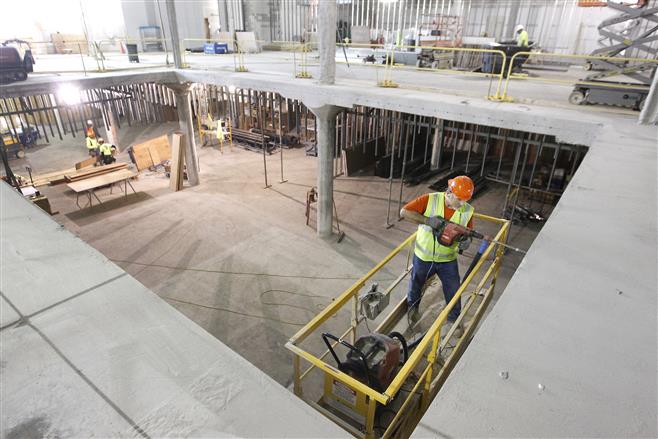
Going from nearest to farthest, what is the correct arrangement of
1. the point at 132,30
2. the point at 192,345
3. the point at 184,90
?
the point at 192,345, the point at 184,90, the point at 132,30

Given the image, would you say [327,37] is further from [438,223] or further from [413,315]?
[413,315]

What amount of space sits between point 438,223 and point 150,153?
55.0 ft

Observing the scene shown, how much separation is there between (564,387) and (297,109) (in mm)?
22531

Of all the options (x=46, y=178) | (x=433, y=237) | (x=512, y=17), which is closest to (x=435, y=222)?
(x=433, y=237)

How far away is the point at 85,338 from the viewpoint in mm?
2389

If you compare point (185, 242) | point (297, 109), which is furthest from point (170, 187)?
point (297, 109)

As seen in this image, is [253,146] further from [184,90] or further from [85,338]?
[85,338]

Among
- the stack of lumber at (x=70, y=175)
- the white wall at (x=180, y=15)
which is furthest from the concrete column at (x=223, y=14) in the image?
the stack of lumber at (x=70, y=175)

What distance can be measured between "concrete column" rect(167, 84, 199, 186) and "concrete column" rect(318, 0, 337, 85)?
7.39 m

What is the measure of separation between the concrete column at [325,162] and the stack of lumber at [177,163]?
279 inches

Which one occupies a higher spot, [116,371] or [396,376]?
[116,371]

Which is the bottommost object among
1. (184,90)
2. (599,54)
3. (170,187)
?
(170,187)

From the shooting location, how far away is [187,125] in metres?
16.2

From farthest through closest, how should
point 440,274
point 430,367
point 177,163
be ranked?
point 177,163 → point 440,274 → point 430,367
